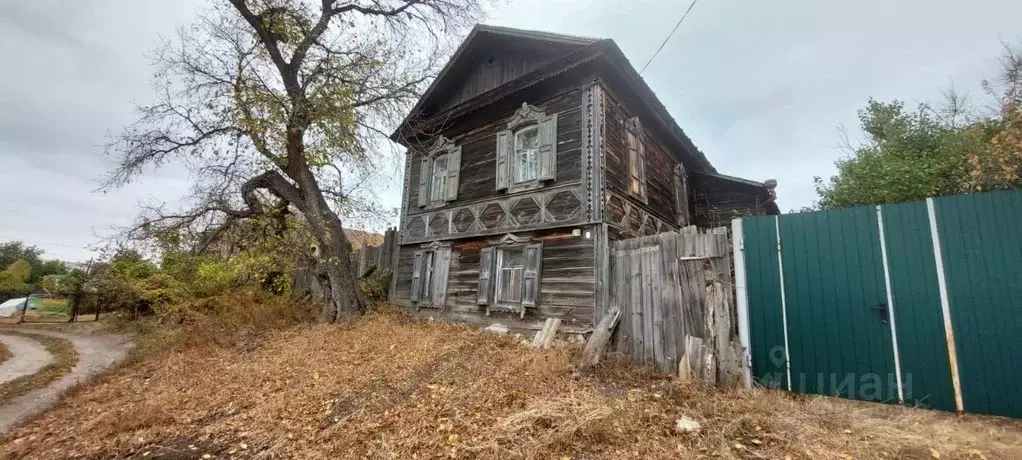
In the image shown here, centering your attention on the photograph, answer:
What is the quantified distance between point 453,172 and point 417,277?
3175 millimetres

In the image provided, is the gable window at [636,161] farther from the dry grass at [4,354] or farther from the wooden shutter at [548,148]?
the dry grass at [4,354]

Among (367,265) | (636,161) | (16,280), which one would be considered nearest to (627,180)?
(636,161)

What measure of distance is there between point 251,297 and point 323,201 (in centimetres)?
427

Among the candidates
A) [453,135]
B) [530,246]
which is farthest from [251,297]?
[530,246]

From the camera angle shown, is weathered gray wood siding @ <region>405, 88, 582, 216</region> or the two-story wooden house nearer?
the two-story wooden house

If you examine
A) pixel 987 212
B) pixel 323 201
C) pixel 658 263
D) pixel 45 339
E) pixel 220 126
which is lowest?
pixel 45 339

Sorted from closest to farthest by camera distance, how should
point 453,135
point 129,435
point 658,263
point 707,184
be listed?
point 129,435 < point 658,263 < point 453,135 < point 707,184

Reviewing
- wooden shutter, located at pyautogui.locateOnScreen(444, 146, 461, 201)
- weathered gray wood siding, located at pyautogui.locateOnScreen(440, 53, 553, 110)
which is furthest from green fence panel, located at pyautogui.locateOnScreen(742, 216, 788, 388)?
wooden shutter, located at pyautogui.locateOnScreen(444, 146, 461, 201)

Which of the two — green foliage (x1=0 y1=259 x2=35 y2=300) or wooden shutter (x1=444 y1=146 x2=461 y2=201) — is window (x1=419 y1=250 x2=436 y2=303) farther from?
green foliage (x1=0 y1=259 x2=35 y2=300)

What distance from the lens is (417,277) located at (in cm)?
1085

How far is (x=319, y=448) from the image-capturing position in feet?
13.2

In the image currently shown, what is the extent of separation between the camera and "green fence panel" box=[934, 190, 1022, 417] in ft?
13.0

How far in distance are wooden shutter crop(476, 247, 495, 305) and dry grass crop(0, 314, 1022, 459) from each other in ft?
6.21

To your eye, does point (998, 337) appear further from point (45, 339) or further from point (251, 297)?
point (45, 339)
